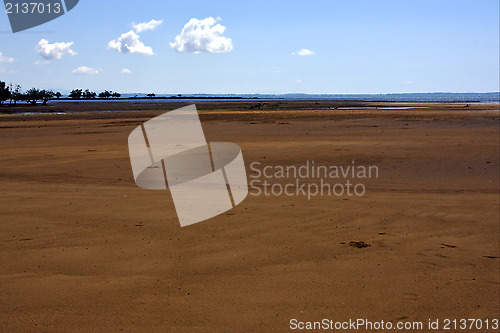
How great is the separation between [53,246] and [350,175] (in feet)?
23.8

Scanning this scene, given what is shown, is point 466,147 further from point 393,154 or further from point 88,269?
point 88,269

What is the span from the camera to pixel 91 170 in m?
11.9

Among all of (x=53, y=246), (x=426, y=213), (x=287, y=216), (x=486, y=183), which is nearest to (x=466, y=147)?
(x=486, y=183)
